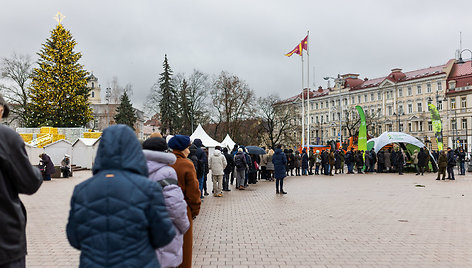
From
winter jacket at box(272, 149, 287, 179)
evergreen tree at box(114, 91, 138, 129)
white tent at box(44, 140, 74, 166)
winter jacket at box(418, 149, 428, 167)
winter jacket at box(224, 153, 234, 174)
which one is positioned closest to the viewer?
winter jacket at box(272, 149, 287, 179)

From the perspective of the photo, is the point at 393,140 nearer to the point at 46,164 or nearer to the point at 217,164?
the point at 217,164

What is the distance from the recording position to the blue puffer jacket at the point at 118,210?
2527mm

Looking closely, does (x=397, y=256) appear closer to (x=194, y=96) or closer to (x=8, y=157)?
(x=8, y=157)

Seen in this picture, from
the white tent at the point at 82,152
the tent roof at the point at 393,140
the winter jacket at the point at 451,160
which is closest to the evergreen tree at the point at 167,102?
the white tent at the point at 82,152

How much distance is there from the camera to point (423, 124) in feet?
268

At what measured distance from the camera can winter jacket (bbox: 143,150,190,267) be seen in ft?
12.3

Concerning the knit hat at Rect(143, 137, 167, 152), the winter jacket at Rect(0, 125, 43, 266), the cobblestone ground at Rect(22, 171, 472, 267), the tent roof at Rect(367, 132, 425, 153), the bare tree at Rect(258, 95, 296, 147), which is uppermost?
the bare tree at Rect(258, 95, 296, 147)

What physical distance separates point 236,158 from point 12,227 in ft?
48.8

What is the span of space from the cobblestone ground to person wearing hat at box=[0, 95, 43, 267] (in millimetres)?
3683

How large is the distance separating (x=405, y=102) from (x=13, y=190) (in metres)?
91.4

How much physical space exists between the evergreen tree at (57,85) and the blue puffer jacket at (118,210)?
140ft

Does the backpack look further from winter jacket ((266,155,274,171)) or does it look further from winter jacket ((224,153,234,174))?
winter jacket ((266,155,274,171))

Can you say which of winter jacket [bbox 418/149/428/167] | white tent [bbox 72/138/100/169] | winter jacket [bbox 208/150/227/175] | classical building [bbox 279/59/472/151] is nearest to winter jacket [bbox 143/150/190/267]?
winter jacket [bbox 208/150/227/175]

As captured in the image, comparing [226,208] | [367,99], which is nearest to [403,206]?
[226,208]
